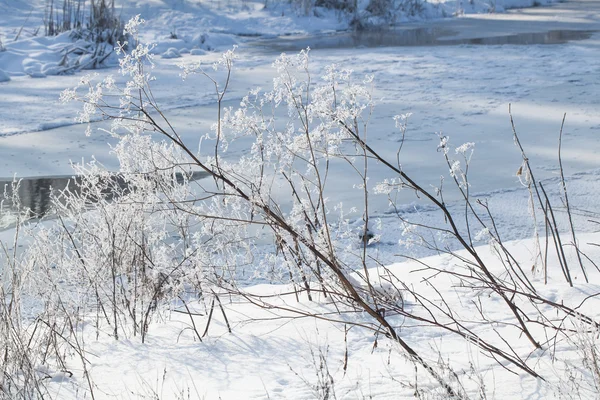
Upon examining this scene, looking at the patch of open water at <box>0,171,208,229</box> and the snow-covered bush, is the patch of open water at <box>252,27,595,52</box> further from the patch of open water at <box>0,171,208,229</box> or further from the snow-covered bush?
the patch of open water at <box>0,171,208,229</box>

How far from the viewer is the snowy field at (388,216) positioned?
2.20 meters

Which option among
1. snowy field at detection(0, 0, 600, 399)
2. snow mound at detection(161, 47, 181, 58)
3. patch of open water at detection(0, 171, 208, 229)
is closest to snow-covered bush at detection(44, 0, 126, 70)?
snowy field at detection(0, 0, 600, 399)

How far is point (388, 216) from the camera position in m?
5.07

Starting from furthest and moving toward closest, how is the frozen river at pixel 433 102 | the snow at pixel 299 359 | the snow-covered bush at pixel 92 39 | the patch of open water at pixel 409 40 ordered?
the patch of open water at pixel 409 40 < the snow-covered bush at pixel 92 39 < the frozen river at pixel 433 102 < the snow at pixel 299 359

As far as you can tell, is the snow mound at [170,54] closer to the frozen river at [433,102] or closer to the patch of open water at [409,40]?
the frozen river at [433,102]

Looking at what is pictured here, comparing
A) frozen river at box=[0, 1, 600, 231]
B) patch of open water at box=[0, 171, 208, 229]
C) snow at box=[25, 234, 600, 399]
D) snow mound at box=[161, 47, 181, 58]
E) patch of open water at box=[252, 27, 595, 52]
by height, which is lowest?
patch of open water at box=[0, 171, 208, 229]

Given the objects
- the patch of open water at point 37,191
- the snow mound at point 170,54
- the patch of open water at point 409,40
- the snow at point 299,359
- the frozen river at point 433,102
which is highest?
the patch of open water at point 409,40

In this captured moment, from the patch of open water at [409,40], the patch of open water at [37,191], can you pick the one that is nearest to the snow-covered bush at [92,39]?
the patch of open water at [409,40]

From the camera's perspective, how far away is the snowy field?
2.20 m

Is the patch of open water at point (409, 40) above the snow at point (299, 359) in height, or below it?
above

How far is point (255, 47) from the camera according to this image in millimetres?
14602

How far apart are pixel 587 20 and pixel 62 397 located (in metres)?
17.1

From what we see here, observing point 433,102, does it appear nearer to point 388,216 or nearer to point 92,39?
point 388,216

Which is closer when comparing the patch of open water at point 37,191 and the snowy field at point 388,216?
the snowy field at point 388,216
